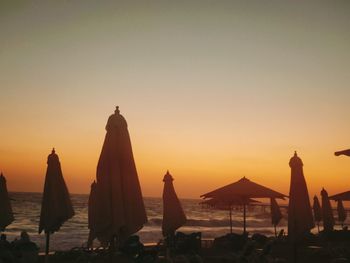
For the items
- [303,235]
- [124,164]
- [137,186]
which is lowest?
[303,235]

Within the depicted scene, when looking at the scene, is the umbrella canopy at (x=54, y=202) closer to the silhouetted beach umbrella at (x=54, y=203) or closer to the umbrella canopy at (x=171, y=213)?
the silhouetted beach umbrella at (x=54, y=203)

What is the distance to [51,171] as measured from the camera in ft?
34.8

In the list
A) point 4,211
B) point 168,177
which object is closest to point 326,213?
point 168,177

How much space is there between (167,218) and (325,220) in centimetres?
1297

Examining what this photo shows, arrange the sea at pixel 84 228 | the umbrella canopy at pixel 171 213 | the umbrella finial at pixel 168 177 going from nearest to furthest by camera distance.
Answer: the umbrella canopy at pixel 171 213
the umbrella finial at pixel 168 177
the sea at pixel 84 228

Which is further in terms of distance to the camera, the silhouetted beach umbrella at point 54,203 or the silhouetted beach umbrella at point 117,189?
the silhouetted beach umbrella at point 54,203

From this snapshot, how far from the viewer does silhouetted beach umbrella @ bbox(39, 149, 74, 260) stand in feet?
32.9

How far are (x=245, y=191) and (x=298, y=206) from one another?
4028mm

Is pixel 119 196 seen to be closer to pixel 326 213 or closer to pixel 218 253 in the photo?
pixel 218 253

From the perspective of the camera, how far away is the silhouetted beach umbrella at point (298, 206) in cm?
955

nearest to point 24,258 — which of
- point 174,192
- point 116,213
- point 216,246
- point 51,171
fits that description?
point 51,171

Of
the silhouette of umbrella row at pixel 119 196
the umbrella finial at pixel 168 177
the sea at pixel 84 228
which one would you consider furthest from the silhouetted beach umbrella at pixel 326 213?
the umbrella finial at pixel 168 177

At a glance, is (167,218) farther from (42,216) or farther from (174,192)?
(42,216)

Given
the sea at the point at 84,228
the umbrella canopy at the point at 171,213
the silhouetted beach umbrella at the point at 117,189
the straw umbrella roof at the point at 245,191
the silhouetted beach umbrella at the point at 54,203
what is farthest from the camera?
the sea at the point at 84,228
